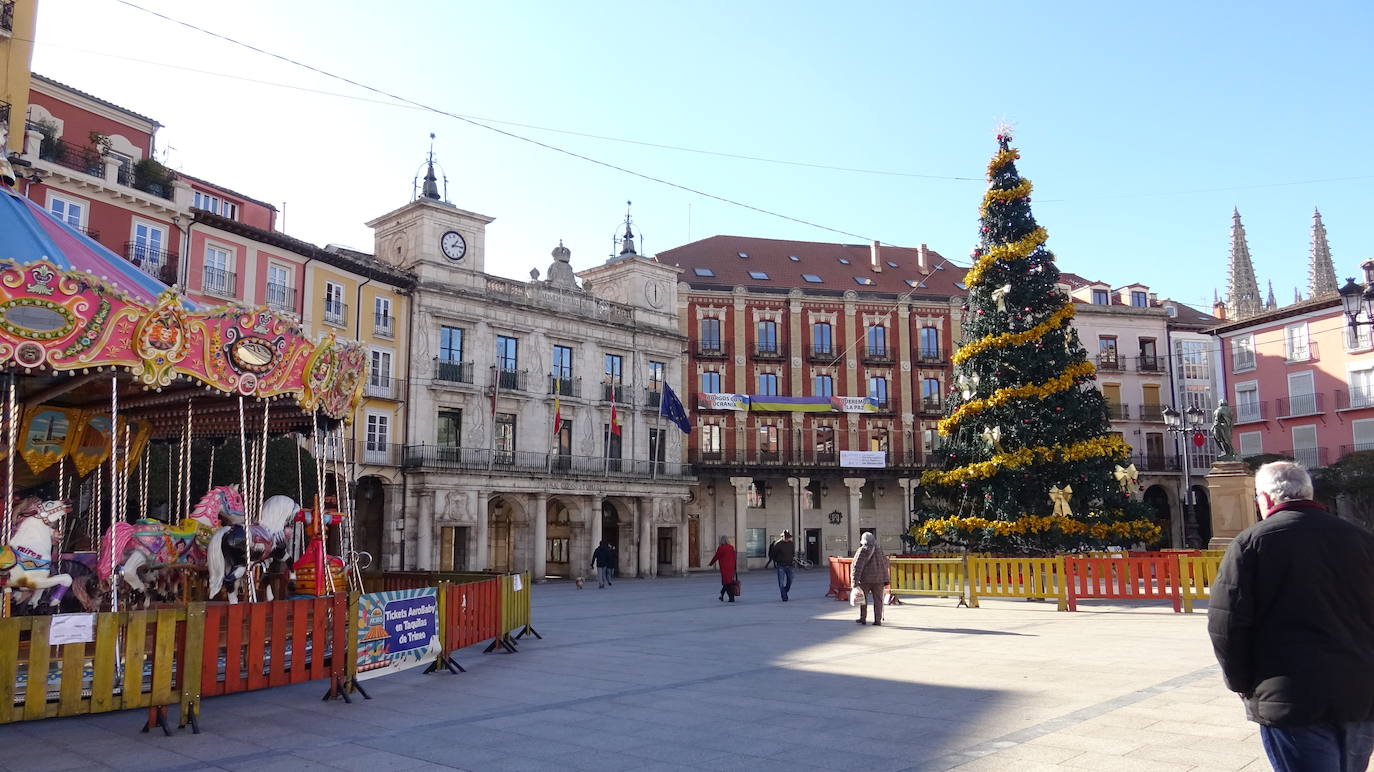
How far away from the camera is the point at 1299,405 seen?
1841 inches

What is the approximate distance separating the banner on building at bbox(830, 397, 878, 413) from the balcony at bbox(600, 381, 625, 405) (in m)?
12.4

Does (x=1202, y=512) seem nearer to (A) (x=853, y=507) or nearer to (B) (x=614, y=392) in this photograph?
(A) (x=853, y=507)

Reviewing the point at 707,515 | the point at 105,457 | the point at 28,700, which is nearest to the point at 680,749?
the point at 28,700

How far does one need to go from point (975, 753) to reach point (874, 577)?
1029 cm

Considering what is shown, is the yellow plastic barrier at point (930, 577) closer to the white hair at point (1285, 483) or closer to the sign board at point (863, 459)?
the white hair at point (1285, 483)

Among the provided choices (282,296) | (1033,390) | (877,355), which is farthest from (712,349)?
(1033,390)

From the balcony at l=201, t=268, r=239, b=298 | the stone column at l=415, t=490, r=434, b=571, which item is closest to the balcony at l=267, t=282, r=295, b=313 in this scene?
the balcony at l=201, t=268, r=239, b=298

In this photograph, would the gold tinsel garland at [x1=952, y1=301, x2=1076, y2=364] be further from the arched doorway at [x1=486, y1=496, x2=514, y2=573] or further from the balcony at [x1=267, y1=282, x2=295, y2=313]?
the arched doorway at [x1=486, y1=496, x2=514, y2=573]

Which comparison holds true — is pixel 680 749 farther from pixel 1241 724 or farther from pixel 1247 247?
pixel 1247 247

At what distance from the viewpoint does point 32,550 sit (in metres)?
10.4

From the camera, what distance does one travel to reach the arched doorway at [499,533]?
143ft

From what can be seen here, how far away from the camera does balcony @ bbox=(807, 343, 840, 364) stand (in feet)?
172

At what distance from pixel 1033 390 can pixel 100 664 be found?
830 inches

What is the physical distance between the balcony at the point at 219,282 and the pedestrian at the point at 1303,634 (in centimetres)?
3185
